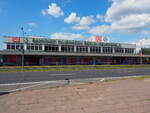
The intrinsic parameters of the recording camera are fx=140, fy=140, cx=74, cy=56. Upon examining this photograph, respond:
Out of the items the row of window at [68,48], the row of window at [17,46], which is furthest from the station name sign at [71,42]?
the row of window at [17,46]

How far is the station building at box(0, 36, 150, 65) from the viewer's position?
37531 mm

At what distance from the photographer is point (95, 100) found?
18.1 feet

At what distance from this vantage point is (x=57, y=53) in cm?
4044

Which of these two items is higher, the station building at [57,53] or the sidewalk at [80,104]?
the station building at [57,53]

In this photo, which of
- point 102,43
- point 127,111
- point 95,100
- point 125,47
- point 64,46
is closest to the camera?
point 127,111

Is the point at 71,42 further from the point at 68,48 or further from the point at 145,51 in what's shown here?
the point at 145,51

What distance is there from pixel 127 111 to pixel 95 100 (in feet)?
4.45

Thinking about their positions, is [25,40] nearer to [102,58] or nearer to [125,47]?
[102,58]

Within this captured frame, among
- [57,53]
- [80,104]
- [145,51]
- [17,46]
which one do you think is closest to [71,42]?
[57,53]

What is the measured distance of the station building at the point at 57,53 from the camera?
3753 cm

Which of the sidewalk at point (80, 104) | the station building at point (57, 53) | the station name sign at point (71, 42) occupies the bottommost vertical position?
the sidewalk at point (80, 104)

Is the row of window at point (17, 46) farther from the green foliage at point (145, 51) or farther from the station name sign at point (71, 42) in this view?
the green foliage at point (145, 51)

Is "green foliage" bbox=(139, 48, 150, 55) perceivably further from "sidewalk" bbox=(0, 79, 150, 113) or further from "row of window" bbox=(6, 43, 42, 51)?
"sidewalk" bbox=(0, 79, 150, 113)

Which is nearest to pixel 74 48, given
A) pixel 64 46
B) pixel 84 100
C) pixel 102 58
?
pixel 64 46
